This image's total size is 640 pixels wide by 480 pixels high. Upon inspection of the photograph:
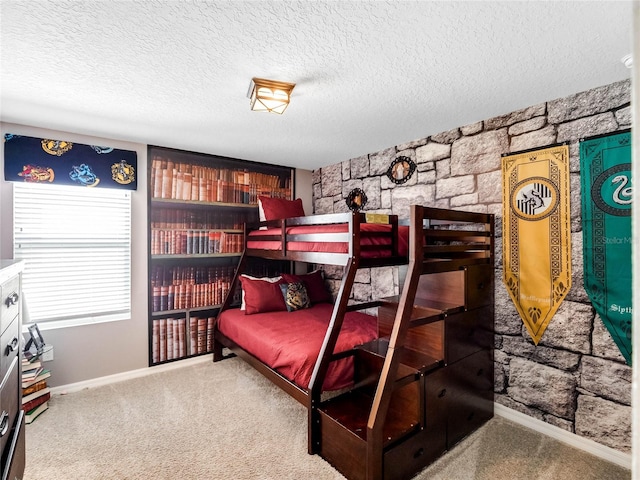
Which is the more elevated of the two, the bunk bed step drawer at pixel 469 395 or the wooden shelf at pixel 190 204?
the wooden shelf at pixel 190 204

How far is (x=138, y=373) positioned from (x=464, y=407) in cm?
283

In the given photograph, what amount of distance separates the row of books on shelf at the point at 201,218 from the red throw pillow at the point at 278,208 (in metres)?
0.41

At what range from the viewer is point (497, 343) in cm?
239

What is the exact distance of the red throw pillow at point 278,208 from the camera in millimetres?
3455

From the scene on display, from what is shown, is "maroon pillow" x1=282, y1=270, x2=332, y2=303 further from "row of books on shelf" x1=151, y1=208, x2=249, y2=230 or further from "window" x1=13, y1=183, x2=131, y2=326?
"window" x1=13, y1=183, x2=131, y2=326

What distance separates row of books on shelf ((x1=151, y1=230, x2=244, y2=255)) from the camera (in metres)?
3.19

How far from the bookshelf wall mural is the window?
0.08 m

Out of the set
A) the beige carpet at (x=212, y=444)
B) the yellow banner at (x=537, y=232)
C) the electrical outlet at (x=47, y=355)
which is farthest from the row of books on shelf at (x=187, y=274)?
the yellow banner at (x=537, y=232)

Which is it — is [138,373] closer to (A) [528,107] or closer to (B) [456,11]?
(B) [456,11]

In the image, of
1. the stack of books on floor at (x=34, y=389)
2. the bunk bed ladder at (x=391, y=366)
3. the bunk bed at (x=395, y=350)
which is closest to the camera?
the bunk bed ladder at (x=391, y=366)

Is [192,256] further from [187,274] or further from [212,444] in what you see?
[212,444]

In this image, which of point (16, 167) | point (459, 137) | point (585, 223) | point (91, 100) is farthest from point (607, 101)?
point (16, 167)

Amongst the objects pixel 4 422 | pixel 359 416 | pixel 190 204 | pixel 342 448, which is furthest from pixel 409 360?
pixel 190 204

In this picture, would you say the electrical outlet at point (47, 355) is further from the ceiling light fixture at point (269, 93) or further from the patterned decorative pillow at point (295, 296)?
the ceiling light fixture at point (269, 93)
